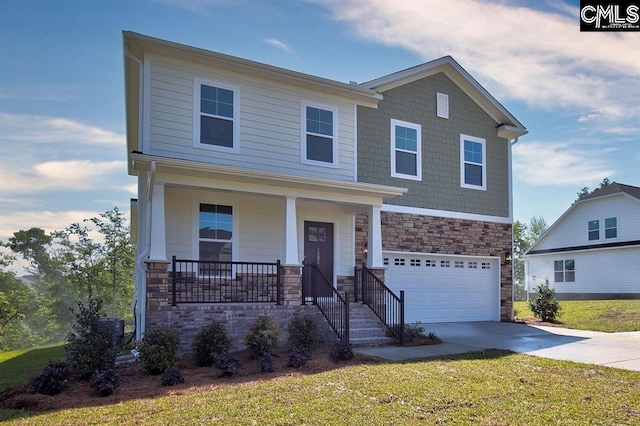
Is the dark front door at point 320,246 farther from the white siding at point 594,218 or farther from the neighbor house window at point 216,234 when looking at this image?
the white siding at point 594,218

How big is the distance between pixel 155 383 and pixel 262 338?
6.68ft

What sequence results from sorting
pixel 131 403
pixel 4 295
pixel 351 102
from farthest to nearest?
1. pixel 4 295
2. pixel 351 102
3. pixel 131 403

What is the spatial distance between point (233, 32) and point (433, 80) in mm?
6336

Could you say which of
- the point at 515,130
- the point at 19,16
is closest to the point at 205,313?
the point at 19,16

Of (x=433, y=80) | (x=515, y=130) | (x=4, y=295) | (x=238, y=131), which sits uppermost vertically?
(x=433, y=80)

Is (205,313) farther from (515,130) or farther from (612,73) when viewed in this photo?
(612,73)

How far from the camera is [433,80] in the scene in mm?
15227

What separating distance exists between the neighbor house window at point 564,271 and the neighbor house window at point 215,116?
22.3 metres

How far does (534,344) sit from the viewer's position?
1058cm

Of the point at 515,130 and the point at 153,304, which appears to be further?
the point at 515,130

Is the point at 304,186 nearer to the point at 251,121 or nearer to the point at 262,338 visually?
the point at 251,121

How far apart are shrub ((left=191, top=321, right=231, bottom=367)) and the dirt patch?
0.62 ft

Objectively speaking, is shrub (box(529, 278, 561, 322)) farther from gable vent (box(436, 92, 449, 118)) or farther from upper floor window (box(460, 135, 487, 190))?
gable vent (box(436, 92, 449, 118))
